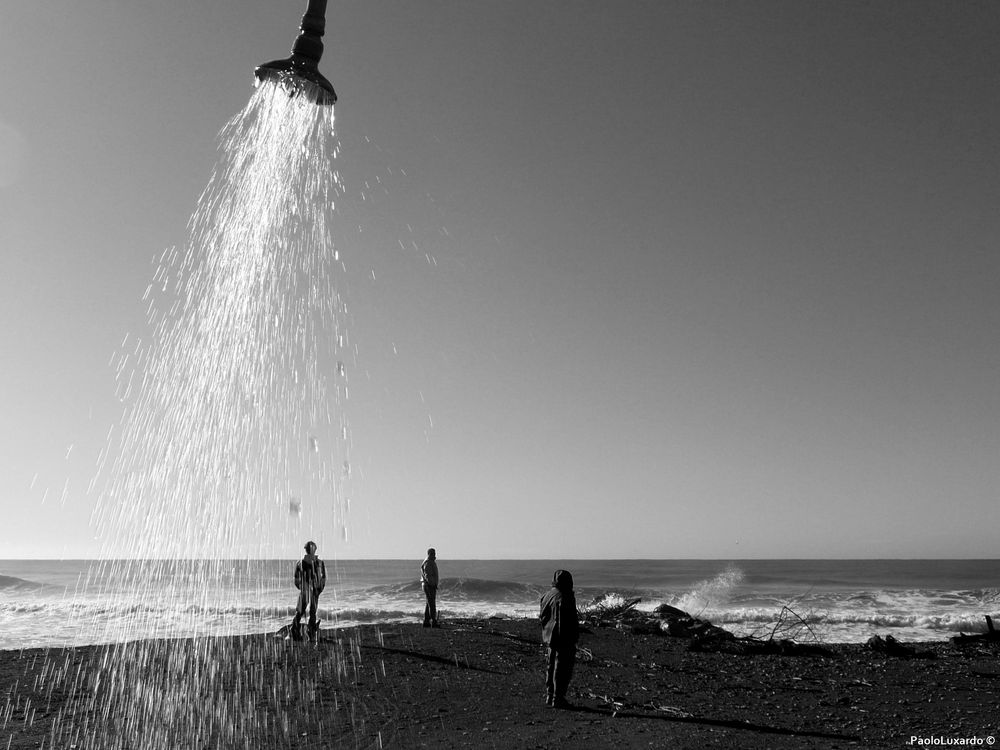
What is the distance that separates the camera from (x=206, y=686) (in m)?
9.48

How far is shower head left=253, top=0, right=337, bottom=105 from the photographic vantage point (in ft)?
14.1

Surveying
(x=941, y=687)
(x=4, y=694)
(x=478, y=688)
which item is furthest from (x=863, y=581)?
(x=4, y=694)

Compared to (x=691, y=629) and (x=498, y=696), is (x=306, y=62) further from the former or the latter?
(x=691, y=629)

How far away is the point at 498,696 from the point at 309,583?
15.4 ft

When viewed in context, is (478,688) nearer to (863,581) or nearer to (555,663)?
(555,663)

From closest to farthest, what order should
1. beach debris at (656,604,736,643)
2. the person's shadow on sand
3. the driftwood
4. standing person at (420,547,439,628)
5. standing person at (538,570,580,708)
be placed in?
the person's shadow on sand, standing person at (538,570,580,708), beach debris at (656,604,736,643), the driftwood, standing person at (420,547,439,628)

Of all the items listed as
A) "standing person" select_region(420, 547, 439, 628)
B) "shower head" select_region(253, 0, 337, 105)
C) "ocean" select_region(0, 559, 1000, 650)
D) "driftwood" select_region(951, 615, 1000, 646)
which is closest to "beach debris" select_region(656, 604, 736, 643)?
"ocean" select_region(0, 559, 1000, 650)

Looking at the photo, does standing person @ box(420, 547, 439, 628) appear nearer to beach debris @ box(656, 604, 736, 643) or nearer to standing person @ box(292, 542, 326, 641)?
standing person @ box(292, 542, 326, 641)

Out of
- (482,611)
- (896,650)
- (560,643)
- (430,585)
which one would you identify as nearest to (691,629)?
(896,650)

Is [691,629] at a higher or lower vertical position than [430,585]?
lower

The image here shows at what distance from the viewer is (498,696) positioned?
9.34 m

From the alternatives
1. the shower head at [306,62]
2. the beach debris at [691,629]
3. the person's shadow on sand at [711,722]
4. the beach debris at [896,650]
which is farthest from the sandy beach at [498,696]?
the shower head at [306,62]

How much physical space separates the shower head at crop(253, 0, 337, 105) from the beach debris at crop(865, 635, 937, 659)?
14.9 m

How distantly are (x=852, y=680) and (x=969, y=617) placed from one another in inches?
867
